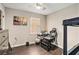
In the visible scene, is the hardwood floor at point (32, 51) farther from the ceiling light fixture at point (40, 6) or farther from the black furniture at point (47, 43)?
the ceiling light fixture at point (40, 6)

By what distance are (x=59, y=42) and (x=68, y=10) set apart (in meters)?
0.48

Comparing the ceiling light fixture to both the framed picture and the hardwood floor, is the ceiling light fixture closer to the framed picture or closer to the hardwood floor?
the framed picture

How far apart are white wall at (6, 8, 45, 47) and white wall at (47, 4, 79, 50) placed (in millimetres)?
142

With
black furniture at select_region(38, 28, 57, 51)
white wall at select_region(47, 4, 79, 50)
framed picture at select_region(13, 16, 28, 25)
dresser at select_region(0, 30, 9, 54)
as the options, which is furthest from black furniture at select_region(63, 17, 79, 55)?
dresser at select_region(0, 30, 9, 54)

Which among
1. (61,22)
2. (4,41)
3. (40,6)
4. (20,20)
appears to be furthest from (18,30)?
(61,22)

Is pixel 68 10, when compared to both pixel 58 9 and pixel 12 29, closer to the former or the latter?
pixel 58 9

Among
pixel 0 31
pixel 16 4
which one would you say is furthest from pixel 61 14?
pixel 0 31

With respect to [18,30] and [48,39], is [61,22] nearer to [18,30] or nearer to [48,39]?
[48,39]

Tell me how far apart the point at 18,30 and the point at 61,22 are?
0.66 m

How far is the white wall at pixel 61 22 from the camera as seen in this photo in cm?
126

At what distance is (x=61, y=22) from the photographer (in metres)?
1.35

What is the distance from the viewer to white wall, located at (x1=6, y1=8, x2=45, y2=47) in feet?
4.34

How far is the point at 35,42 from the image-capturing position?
1.42m

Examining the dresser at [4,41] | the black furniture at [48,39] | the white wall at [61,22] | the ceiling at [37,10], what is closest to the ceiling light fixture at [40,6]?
the ceiling at [37,10]
